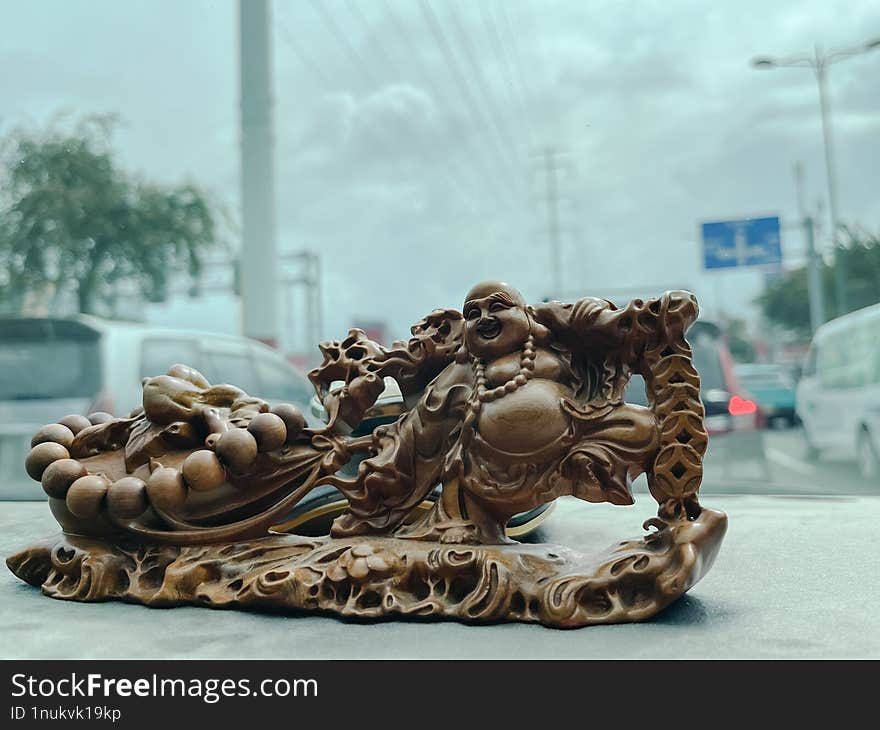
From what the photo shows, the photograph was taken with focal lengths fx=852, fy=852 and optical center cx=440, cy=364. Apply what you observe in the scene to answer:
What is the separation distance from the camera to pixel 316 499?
128 cm

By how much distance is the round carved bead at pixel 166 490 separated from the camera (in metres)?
1.05

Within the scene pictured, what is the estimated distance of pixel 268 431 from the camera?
1.07m

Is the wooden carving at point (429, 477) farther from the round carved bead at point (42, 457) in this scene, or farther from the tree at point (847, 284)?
the tree at point (847, 284)

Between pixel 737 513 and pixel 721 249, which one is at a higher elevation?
pixel 721 249

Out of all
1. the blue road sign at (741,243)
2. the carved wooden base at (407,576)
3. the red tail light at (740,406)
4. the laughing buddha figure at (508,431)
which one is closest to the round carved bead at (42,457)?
the carved wooden base at (407,576)

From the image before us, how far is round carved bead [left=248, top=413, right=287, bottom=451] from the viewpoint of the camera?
107cm

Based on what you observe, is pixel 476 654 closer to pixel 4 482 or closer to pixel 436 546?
pixel 436 546

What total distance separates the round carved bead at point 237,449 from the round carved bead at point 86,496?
154 mm

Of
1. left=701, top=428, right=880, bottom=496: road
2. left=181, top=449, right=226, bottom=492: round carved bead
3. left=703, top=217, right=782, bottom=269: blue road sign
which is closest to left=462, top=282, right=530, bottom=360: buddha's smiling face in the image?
left=181, top=449, right=226, bottom=492: round carved bead

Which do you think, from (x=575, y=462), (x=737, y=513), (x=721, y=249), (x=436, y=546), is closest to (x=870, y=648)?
(x=575, y=462)

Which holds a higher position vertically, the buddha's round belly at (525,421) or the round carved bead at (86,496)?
the buddha's round belly at (525,421)

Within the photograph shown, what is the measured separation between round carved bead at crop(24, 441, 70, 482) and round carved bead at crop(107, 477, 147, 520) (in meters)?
0.12

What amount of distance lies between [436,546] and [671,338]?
1.22ft
